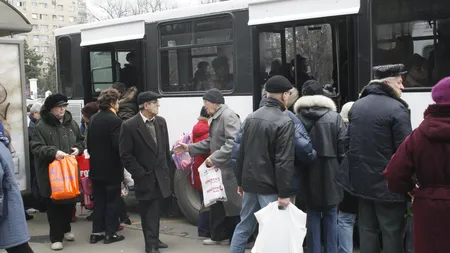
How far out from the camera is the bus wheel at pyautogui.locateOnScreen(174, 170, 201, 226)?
25.3 ft

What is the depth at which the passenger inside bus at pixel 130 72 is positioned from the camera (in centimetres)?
867

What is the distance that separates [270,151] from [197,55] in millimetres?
3245

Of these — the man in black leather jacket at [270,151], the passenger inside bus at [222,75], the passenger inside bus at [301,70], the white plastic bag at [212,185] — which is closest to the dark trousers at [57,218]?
the white plastic bag at [212,185]

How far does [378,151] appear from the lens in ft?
14.7

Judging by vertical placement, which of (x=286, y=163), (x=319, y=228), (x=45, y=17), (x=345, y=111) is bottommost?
(x=319, y=228)

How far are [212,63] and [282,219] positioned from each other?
3.36 metres

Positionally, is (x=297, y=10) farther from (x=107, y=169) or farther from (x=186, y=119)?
(x=107, y=169)

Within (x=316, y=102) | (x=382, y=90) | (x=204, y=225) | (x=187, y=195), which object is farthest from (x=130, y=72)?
(x=382, y=90)

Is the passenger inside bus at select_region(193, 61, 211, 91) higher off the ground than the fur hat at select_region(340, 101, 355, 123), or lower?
higher

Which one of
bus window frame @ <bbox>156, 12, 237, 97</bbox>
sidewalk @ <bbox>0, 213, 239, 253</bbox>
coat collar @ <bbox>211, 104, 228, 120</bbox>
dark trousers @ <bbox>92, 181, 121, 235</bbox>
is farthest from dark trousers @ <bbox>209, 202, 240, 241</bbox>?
bus window frame @ <bbox>156, 12, 237, 97</bbox>

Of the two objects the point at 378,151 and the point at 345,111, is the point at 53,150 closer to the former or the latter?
the point at 345,111

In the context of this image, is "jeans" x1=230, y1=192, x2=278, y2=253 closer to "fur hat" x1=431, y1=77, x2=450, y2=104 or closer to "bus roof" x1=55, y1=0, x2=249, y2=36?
"fur hat" x1=431, y1=77, x2=450, y2=104

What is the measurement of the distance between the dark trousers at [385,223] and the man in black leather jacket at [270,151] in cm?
70

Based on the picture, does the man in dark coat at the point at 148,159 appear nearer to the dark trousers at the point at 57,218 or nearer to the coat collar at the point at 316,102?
the dark trousers at the point at 57,218
